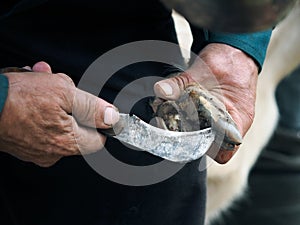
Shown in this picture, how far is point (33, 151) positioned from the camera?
889 millimetres

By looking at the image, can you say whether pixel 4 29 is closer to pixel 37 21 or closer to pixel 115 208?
pixel 37 21

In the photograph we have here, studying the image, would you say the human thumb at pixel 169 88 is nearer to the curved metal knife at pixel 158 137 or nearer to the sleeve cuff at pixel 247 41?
the curved metal knife at pixel 158 137

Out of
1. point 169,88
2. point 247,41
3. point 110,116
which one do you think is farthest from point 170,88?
point 247,41

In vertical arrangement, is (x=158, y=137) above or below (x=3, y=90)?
below

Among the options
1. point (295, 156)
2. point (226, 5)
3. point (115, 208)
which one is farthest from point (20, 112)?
point (295, 156)

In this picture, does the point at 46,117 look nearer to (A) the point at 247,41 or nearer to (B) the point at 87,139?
(B) the point at 87,139

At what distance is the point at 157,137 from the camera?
2.88ft

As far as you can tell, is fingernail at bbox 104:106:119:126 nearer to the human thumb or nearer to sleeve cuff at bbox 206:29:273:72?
the human thumb

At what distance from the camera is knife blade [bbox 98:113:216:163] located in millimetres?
876

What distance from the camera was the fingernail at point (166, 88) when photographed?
92 cm

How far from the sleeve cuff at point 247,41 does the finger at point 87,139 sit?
0.29 meters

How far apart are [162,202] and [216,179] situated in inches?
28.1

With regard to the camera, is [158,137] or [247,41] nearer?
[158,137]

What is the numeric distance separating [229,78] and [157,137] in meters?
0.24
